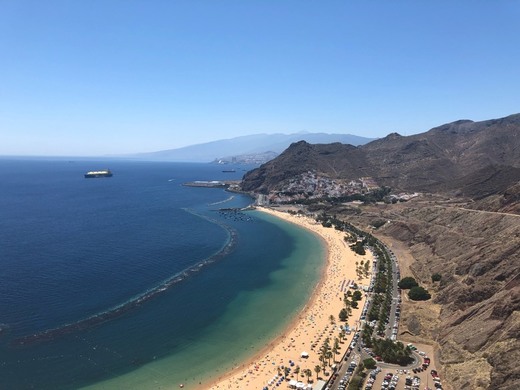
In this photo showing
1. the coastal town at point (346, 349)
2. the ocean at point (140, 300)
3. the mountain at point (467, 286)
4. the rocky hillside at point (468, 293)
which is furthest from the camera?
the ocean at point (140, 300)

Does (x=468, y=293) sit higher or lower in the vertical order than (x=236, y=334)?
higher

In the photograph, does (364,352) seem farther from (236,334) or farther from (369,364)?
(236,334)

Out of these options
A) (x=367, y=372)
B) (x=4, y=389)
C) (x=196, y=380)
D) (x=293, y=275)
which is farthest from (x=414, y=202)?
(x=4, y=389)

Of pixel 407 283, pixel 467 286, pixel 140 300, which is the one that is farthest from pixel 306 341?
pixel 140 300

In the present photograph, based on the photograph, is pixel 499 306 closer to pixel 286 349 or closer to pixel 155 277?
pixel 286 349

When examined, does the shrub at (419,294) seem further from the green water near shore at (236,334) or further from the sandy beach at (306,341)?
the green water near shore at (236,334)

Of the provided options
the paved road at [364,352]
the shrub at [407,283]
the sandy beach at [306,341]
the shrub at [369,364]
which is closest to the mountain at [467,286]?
the paved road at [364,352]
